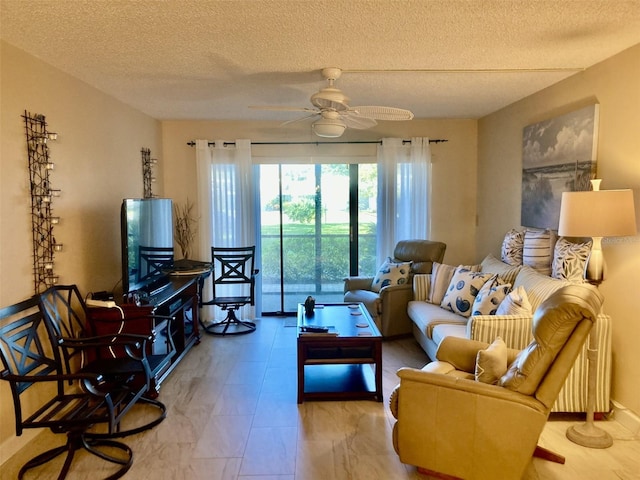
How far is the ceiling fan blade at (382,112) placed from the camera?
312 centimetres

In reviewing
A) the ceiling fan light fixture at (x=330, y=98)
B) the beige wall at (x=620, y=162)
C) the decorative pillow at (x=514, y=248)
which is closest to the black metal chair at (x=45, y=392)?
the ceiling fan light fixture at (x=330, y=98)

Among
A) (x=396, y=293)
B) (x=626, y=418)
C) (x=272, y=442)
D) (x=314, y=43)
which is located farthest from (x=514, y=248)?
(x=272, y=442)

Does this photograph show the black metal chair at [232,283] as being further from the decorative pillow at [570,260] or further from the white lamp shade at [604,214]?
the white lamp shade at [604,214]

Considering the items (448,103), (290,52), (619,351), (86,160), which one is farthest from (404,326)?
(86,160)

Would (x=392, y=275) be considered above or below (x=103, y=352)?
above

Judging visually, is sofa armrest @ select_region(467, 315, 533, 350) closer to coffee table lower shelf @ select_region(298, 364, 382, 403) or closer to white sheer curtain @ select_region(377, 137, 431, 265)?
coffee table lower shelf @ select_region(298, 364, 382, 403)

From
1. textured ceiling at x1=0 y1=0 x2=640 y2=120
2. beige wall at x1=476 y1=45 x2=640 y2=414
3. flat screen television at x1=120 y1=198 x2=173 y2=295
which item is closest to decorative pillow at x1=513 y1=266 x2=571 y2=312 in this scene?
beige wall at x1=476 y1=45 x2=640 y2=414

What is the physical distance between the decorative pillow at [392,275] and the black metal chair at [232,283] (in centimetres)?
145

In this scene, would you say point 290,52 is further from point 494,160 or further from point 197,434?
point 494,160

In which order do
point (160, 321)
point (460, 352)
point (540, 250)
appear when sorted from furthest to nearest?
point (540, 250)
point (160, 321)
point (460, 352)

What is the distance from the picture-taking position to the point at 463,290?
4066 millimetres

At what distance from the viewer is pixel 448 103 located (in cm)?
457

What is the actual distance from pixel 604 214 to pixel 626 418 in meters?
1.40

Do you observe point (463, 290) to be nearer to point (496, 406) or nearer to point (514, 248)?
point (514, 248)
